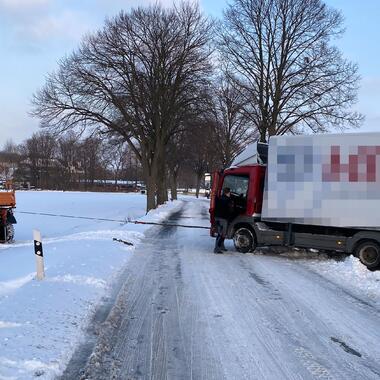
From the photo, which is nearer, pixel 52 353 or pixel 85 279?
pixel 52 353

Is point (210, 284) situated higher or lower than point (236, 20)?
lower

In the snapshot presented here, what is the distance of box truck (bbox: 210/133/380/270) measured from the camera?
38.8 ft

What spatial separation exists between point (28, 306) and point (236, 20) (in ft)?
87.8

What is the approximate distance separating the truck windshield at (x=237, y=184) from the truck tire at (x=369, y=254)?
3451 millimetres

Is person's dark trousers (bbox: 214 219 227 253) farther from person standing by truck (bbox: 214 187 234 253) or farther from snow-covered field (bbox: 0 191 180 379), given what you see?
snow-covered field (bbox: 0 191 180 379)

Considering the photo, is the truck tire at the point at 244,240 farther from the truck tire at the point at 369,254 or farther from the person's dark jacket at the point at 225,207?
the truck tire at the point at 369,254

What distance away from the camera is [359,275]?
10492 millimetres

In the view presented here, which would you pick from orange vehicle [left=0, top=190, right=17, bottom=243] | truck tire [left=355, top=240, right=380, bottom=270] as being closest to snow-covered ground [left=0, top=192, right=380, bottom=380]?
truck tire [left=355, top=240, right=380, bottom=270]

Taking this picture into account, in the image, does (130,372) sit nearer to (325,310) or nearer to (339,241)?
(325,310)

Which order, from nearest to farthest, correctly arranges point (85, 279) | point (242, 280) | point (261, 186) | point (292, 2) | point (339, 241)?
point (85, 279) < point (242, 280) < point (339, 241) < point (261, 186) < point (292, 2)

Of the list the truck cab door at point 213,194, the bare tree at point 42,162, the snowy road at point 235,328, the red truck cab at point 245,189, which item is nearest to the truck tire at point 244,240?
the red truck cab at point 245,189

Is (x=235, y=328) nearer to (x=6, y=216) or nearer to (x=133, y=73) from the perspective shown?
(x=6, y=216)

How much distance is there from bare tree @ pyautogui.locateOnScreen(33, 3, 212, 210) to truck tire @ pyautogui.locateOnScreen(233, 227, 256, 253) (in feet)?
64.4

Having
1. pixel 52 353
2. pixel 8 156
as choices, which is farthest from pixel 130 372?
pixel 8 156
